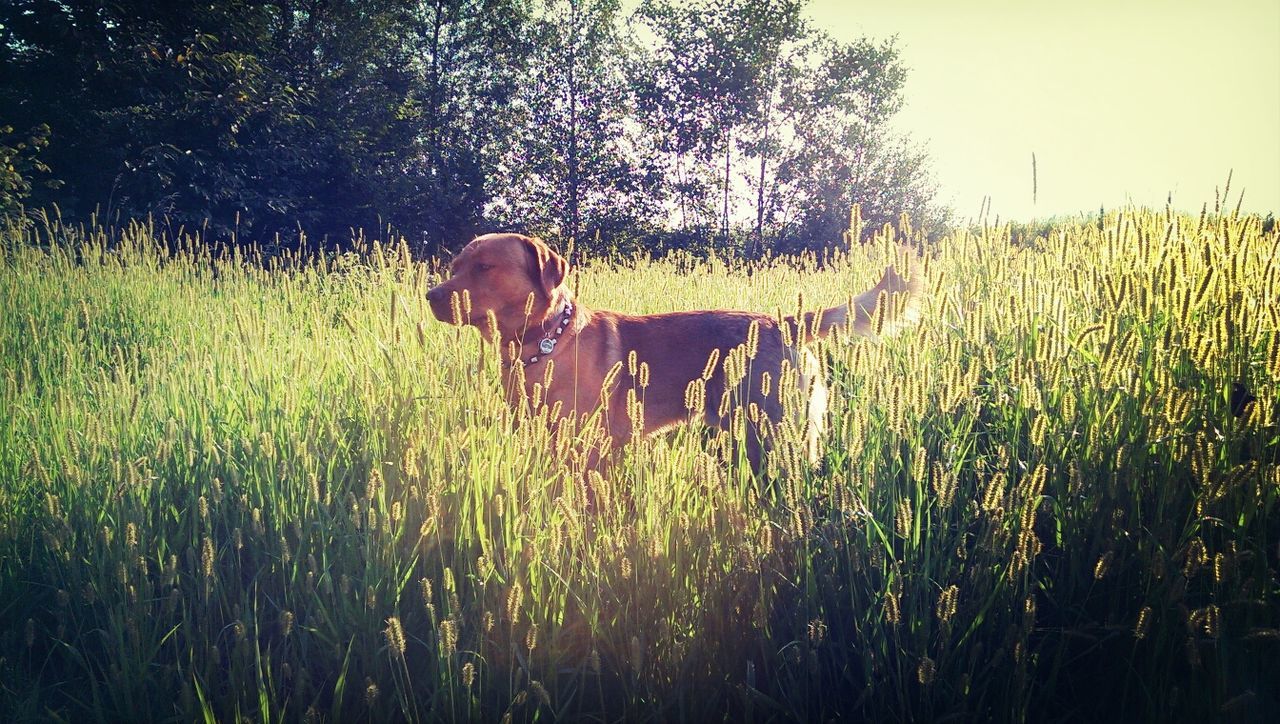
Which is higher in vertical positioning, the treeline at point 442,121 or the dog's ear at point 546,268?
the treeline at point 442,121

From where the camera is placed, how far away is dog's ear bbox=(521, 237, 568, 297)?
4.46 meters

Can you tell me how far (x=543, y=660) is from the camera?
6.50 feet

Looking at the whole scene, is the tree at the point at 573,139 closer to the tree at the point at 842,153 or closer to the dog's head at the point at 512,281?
the tree at the point at 842,153

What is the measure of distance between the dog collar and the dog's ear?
17 centimetres

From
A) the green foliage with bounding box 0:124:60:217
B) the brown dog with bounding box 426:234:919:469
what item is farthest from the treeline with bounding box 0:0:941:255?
the brown dog with bounding box 426:234:919:469

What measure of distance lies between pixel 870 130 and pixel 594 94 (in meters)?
10.5

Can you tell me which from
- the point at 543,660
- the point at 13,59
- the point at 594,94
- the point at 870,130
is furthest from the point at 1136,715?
the point at 870,130

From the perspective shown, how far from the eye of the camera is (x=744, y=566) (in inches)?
74.4

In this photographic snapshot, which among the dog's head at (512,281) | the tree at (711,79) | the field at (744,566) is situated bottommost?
the field at (744,566)

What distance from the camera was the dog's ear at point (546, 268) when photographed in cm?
446

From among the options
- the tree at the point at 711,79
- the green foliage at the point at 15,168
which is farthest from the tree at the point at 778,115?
the green foliage at the point at 15,168

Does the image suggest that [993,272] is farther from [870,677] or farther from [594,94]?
[594,94]

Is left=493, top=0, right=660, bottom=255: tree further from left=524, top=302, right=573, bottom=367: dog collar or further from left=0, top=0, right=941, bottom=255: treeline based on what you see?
left=524, top=302, right=573, bottom=367: dog collar

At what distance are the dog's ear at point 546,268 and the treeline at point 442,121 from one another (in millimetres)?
7017
